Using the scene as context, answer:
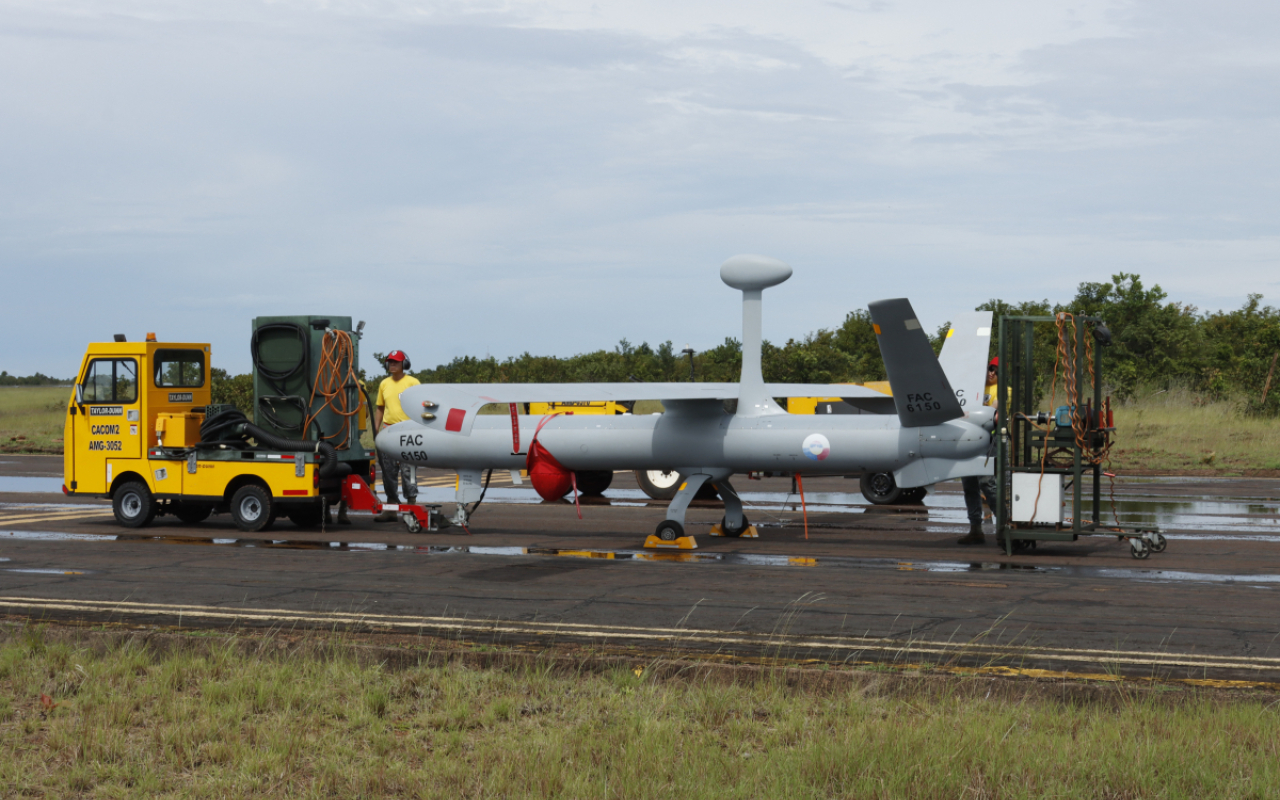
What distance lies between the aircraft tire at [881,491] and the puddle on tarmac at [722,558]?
25.2 ft

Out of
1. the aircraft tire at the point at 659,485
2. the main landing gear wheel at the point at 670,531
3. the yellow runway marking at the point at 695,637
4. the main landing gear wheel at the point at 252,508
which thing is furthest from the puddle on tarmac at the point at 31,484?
the yellow runway marking at the point at 695,637

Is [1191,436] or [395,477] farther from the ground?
[1191,436]

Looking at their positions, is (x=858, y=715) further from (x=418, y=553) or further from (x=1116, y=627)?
(x=418, y=553)

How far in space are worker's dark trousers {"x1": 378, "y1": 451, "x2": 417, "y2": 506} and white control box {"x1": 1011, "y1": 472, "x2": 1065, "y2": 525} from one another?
884 centimetres

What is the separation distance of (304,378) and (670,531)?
20.5 feet

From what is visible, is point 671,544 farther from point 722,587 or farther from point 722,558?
point 722,587

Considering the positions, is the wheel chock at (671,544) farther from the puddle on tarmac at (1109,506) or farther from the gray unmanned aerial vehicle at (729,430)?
the puddle on tarmac at (1109,506)

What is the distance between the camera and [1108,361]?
165 feet

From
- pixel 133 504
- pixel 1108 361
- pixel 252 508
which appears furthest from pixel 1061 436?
pixel 1108 361

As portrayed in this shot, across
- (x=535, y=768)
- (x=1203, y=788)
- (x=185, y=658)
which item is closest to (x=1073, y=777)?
(x=1203, y=788)

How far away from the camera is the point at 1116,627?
9180 millimetres

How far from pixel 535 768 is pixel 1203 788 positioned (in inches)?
127

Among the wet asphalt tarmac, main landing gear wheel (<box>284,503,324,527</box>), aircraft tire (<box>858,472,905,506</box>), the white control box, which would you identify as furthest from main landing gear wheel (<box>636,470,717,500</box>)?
the white control box

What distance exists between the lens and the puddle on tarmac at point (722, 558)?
12141mm
